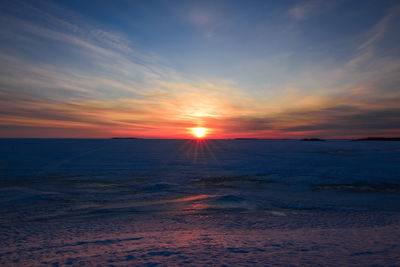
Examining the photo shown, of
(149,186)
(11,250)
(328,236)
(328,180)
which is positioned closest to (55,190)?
(149,186)

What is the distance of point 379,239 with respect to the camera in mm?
4062

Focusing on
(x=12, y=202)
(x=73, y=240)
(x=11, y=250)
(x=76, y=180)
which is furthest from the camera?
(x=76, y=180)

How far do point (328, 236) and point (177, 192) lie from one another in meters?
5.17

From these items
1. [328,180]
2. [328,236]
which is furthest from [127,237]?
[328,180]

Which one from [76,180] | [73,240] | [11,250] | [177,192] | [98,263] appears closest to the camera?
[98,263]

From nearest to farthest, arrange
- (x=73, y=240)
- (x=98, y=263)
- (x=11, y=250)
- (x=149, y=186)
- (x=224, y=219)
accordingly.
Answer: (x=98, y=263) → (x=11, y=250) → (x=73, y=240) → (x=224, y=219) → (x=149, y=186)

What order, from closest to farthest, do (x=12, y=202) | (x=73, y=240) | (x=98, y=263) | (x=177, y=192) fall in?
(x=98, y=263) → (x=73, y=240) → (x=12, y=202) → (x=177, y=192)

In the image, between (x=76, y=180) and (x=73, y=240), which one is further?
(x=76, y=180)

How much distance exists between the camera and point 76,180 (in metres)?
10.5

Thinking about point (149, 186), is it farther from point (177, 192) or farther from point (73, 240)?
point (73, 240)

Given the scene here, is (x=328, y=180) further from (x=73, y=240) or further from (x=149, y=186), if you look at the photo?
(x=73, y=240)

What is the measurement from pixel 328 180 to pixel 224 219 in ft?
25.7

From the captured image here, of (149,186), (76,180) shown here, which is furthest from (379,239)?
(76,180)

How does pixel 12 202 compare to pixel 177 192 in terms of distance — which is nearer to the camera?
pixel 12 202
